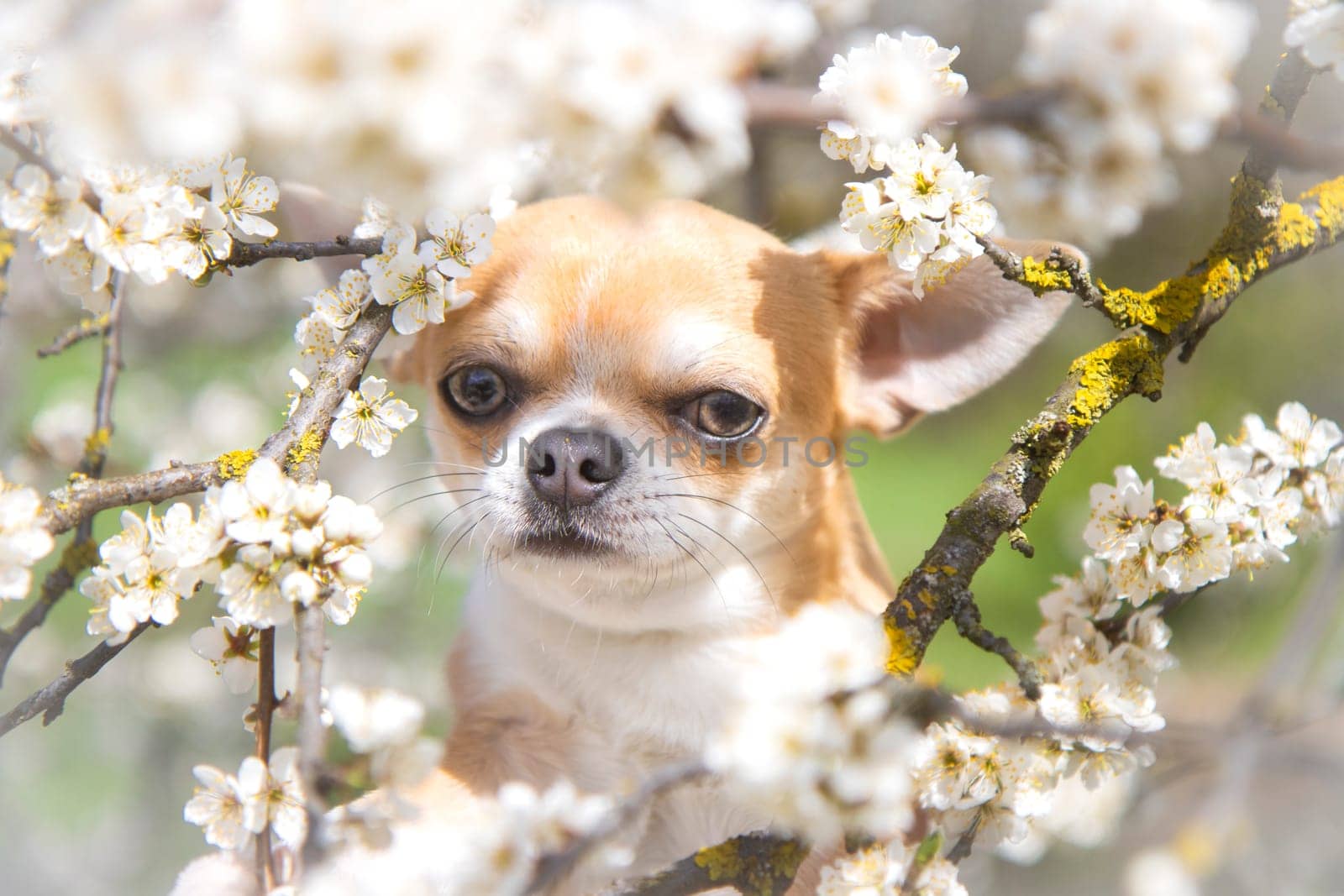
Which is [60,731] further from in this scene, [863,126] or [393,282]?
[863,126]

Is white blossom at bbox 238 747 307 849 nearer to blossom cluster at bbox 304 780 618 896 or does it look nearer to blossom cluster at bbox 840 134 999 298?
blossom cluster at bbox 304 780 618 896

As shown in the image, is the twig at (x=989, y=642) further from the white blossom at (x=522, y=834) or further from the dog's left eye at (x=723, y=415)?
the dog's left eye at (x=723, y=415)

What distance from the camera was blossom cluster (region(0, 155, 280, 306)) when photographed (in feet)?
4.15

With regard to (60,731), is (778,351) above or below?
below

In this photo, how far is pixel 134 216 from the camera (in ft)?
4.31

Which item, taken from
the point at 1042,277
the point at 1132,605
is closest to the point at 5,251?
the point at 1042,277

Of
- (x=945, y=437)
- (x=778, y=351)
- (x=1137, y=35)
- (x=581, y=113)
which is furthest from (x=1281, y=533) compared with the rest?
(x=945, y=437)

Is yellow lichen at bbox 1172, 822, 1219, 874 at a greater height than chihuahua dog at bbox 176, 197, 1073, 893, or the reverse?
chihuahua dog at bbox 176, 197, 1073, 893

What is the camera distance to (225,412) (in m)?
3.72

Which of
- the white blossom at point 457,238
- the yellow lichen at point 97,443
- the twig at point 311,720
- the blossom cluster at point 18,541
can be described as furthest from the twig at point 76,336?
the twig at point 311,720

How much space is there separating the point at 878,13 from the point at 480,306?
1.83 meters

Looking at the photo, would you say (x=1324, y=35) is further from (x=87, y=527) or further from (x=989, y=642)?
(x=87, y=527)

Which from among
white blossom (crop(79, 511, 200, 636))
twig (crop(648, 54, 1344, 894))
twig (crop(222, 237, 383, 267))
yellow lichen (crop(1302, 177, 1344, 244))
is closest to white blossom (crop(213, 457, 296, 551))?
white blossom (crop(79, 511, 200, 636))

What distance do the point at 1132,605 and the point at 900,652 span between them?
42 cm
